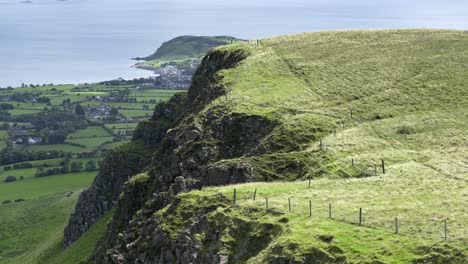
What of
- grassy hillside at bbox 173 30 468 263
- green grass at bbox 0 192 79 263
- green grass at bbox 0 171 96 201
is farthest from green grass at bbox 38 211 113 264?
green grass at bbox 0 171 96 201

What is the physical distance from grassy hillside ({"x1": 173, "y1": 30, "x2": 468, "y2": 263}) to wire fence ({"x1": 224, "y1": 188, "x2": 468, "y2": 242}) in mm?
146

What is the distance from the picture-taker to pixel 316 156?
208ft

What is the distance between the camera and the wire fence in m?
42.5

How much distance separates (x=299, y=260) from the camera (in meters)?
42.7

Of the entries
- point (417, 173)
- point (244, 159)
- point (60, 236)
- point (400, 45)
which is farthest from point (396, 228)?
point (60, 236)

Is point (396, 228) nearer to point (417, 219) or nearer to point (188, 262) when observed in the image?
point (417, 219)

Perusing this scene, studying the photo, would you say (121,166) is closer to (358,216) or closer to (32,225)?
(32,225)

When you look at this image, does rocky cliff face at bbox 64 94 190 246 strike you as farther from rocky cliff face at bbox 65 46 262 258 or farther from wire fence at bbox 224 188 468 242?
wire fence at bbox 224 188 468 242

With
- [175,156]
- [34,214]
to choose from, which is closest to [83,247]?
[175,156]

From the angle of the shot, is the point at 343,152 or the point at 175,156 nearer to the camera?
the point at 343,152

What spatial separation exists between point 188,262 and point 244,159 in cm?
1623

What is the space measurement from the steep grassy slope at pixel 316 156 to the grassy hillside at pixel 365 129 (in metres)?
0.16

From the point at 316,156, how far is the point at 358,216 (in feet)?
55.1

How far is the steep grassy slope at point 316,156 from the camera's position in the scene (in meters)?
45.4
